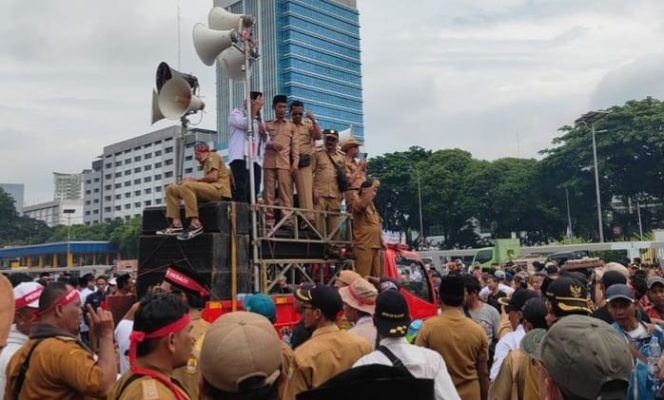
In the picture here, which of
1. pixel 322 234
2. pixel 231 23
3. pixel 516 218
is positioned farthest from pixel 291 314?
pixel 516 218

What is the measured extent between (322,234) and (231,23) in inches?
112

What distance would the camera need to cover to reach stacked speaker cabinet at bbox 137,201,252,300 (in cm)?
595

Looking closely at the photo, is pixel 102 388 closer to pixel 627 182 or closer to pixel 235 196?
pixel 235 196

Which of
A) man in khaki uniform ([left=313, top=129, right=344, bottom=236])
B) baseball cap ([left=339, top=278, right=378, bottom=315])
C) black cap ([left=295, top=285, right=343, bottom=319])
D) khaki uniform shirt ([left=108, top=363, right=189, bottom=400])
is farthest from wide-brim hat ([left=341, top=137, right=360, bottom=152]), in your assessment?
khaki uniform shirt ([left=108, top=363, right=189, bottom=400])

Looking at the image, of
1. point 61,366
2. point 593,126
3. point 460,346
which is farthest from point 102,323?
point 593,126

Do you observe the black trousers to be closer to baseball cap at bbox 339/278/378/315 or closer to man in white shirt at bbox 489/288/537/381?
baseball cap at bbox 339/278/378/315

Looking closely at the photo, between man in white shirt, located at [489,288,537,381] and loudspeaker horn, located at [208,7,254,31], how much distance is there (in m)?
4.33

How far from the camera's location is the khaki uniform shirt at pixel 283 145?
7574mm

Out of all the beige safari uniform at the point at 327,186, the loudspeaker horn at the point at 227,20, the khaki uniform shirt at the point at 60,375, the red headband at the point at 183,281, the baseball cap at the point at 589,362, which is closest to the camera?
the baseball cap at the point at 589,362

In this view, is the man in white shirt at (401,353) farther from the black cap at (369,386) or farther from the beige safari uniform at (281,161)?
the beige safari uniform at (281,161)

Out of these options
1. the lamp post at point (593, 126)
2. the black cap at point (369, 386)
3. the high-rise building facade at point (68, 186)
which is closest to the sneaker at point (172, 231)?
the black cap at point (369, 386)

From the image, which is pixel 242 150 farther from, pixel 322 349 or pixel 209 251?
pixel 322 349

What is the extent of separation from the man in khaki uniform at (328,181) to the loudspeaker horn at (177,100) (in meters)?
1.87

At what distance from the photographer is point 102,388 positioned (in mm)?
2768
